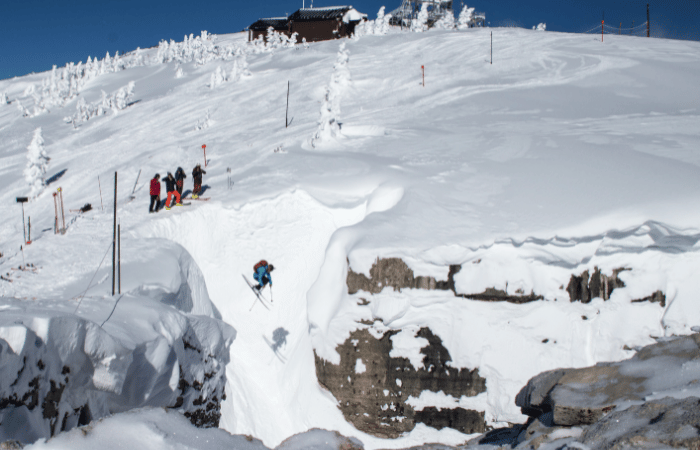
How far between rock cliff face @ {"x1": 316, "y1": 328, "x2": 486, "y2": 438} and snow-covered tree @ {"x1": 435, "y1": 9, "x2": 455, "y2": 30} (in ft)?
135

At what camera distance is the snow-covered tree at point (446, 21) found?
4247cm

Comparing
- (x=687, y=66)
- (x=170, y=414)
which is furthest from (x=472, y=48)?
(x=170, y=414)

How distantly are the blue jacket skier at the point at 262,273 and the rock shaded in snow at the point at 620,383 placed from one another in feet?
21.5

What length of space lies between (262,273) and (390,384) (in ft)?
12.5

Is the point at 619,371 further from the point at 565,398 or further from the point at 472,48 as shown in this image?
the point at 472,48

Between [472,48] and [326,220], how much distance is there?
64.5 ft

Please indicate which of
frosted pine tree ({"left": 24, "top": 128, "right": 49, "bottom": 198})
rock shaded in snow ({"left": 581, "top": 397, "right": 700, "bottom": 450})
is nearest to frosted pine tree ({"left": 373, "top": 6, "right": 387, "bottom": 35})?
frosted pine tree ({"left": 24, "top": 128, "right": 49, "bottom": 198})

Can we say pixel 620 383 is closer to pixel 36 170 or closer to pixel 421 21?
pixel 36 170

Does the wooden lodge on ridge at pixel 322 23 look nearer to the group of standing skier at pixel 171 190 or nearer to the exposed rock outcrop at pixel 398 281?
the group of standing skier at pixel 171 190

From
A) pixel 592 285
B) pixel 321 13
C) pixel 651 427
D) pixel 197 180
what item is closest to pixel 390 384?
pixel 592 285

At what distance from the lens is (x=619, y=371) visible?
4.27m

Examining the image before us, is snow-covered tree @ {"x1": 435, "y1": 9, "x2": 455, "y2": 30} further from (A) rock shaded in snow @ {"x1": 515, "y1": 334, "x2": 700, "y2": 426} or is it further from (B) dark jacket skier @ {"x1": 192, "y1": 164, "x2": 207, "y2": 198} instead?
(A) rock shaded in snow @ {"x1": 515, "y1": 334, "x2": 700, "y2": 426}

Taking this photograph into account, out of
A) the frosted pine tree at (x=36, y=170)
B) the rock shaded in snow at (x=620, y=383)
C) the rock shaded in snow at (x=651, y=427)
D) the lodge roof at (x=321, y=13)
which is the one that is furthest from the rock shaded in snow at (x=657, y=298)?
the lodge roof at (x=321, y=13)

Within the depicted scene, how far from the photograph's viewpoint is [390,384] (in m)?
8.15
